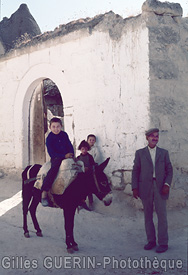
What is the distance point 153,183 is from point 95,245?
48.5 inches

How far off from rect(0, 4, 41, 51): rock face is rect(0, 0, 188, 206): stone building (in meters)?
4.26

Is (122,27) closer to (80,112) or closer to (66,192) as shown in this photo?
(80,112)

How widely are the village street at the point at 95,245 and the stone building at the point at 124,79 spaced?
70 centimetres

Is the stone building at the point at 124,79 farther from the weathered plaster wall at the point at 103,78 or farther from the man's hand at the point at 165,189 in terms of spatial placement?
the man's hand at the point at 165,189

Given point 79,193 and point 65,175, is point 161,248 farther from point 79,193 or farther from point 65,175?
point 65,175

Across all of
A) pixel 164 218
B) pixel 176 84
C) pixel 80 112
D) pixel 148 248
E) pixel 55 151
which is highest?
pixel 176 84

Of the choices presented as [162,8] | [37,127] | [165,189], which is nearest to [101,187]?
[165,189]

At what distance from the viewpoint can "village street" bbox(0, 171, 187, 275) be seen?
378 cm

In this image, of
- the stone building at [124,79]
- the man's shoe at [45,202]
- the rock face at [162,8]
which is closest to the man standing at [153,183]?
the man's shoe at [45,202]

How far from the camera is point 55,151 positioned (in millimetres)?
4816

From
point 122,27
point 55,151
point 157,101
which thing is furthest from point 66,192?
point 122,27

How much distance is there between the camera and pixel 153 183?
4480 mm

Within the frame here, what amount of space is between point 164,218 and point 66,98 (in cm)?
369

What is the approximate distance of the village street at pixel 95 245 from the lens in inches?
149
